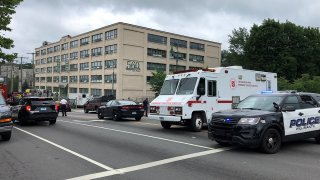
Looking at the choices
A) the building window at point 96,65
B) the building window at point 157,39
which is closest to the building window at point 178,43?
the building window at point 157,39

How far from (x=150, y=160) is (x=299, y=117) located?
192 inches

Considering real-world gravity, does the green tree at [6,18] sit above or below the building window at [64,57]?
below

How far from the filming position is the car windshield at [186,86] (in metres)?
15.9

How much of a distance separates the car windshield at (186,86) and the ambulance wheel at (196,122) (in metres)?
1.05

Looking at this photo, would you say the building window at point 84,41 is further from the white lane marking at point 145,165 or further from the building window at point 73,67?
the white lane marking at point 145,165

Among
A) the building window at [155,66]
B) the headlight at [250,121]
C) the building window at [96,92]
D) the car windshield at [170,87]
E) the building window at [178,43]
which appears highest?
the building window at [178,43]

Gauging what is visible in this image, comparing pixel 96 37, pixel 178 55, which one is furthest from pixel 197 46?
pixel 96 37

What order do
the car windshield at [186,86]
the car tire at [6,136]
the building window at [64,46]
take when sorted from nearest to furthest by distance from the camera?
the car tire at [6,136]
the car windshield at [186,86]
the building window at [64,46]

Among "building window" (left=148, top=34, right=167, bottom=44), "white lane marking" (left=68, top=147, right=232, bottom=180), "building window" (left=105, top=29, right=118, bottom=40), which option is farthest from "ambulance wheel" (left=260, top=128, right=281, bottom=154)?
"building window" (left=148, top=34, right=167, bottom=44)

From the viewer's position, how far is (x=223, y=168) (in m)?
8.02

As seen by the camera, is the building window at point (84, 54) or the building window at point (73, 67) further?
the building window at point (73, 67)

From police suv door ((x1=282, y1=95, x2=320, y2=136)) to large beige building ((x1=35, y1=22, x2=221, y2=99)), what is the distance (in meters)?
58.9

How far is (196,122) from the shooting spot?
15.6m

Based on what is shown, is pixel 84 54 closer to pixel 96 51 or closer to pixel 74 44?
pixel 96 51
